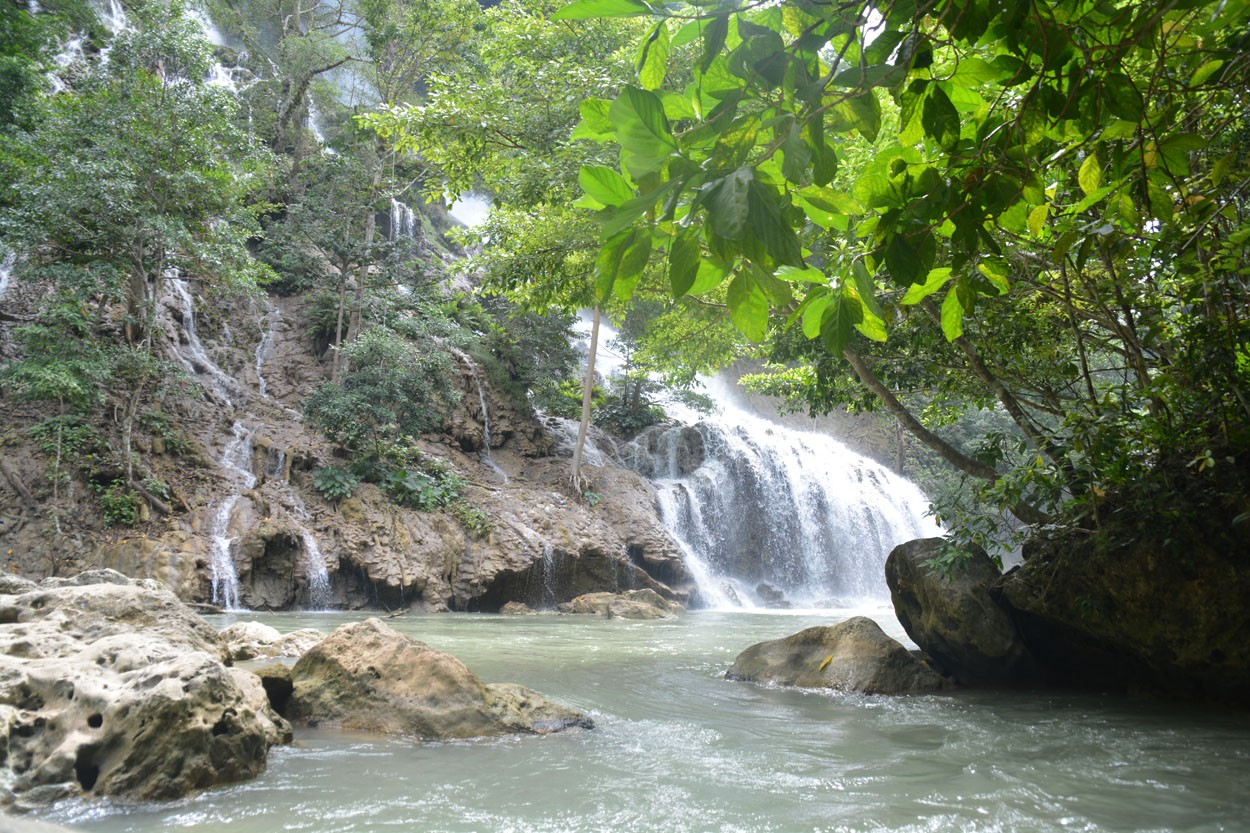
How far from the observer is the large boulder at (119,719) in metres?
3.15

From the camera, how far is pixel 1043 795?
3660mm

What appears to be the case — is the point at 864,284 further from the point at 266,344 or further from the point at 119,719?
the point at 266,344

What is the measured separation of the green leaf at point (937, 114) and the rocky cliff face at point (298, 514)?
40.4 feet

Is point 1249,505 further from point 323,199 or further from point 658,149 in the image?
point 323,199

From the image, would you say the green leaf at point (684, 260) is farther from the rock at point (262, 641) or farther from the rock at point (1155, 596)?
the rock at point (262, 641)

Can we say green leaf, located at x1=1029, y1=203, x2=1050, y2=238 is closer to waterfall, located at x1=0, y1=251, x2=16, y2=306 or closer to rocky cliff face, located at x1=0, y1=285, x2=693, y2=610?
rocky cliff face, located at x1=0, y1=285, x2=693, y2=610

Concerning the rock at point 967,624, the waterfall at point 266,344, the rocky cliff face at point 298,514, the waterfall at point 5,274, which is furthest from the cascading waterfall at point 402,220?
the rock at point 967,624

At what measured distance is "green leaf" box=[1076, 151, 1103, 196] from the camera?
5.54 feet

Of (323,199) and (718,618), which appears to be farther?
(323,199)

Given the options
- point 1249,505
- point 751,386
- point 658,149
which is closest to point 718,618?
point 751,386

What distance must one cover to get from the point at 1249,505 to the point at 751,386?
6678 mm

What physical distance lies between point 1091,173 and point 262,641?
7628 millimetres

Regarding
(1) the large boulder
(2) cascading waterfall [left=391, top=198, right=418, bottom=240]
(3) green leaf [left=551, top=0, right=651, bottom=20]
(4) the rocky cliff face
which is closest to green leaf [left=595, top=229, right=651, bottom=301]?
(3) green leaf [left=551, top=0, right=651, bottom=20]

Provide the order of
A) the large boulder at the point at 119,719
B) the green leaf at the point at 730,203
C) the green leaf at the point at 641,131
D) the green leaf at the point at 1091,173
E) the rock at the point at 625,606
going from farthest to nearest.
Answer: the rock at the point at 625,606
the large boulder at the point at 119,719
the green leaf at the point at 1091,173
the green leaf at the point at 641,131
the green leaf at the point at 730,203
